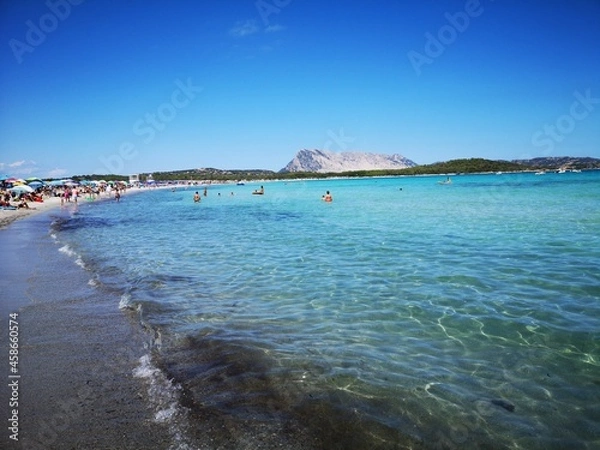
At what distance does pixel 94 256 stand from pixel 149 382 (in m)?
12.9

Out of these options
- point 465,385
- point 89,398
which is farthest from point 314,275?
point 89,398

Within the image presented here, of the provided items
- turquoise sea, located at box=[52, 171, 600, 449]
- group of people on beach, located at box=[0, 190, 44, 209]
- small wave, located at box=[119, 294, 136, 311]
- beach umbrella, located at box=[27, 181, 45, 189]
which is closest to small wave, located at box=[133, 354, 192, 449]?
turquoise sea, located at box=[52, 171, 600, 449]

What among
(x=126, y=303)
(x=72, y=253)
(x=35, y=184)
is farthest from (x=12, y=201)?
(x=126, y=303)

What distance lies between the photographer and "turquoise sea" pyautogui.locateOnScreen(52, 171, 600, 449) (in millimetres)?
4559

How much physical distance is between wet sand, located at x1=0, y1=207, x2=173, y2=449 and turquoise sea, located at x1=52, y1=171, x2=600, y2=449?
0.98ft

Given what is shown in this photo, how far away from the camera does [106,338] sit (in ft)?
23.2

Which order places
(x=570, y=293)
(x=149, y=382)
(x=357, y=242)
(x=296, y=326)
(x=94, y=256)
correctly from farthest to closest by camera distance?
(x=357, y=242) → (x=94, y=256) → (x=570, y=293) → (x=296, y=326) → (x=149, y=382)

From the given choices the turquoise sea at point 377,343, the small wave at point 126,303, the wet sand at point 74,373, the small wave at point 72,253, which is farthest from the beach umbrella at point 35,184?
the small wave at point 126,303

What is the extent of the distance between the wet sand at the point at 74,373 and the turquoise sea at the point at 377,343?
30 centimetres

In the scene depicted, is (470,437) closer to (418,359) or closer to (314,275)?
(418,359)

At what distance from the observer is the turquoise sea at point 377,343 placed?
4559 mm

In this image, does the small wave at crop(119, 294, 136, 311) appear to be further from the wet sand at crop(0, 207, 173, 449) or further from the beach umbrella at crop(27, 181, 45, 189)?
the beach umbrella at crop(27, 181, 45, 189)

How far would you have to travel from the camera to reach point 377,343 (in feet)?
22.7

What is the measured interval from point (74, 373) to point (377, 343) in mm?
5130
